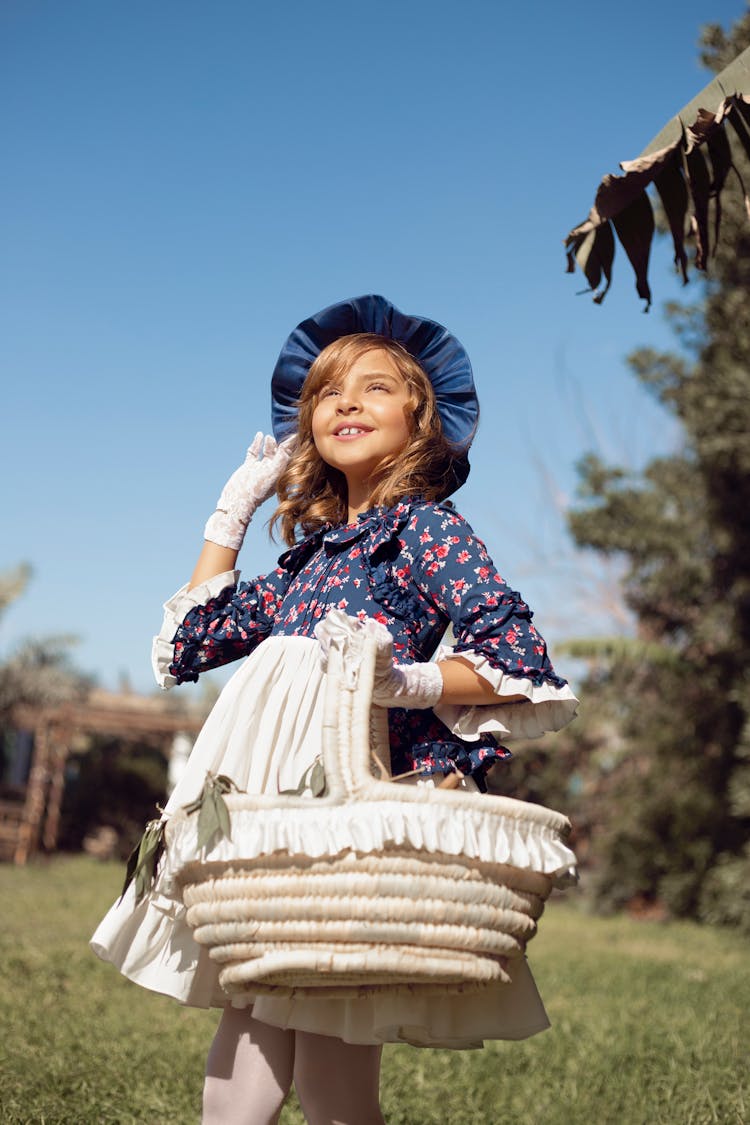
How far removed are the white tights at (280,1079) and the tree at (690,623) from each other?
6.48 meters

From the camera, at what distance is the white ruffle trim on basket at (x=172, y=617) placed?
7.68 feet

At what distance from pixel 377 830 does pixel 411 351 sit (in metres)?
1.33

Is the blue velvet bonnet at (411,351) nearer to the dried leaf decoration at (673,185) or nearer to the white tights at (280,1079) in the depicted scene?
the dried leaf decoration at (673,185)

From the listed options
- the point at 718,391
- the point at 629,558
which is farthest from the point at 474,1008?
the point at 629,558

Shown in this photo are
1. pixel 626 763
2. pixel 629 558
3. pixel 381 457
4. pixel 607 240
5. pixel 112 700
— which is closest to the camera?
pixel 381 457

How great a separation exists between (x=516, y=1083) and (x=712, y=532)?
6323 mm

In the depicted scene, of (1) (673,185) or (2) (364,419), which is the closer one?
(2) (364,419)

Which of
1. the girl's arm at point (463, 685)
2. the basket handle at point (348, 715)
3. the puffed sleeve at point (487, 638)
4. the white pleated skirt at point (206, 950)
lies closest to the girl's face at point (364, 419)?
the puffed sleeve at point (487, 638)

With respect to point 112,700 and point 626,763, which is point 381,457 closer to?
point 626,763

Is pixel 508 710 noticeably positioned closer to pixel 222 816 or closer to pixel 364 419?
pixel 222 816

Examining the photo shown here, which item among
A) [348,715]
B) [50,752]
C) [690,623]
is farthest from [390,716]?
[50,752]

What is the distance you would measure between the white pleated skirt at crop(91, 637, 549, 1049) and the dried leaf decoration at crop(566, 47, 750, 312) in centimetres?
148

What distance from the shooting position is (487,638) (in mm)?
1837

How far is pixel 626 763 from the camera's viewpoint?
12.2 meters
